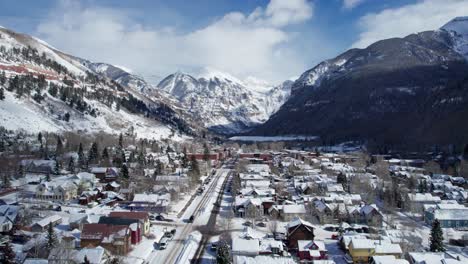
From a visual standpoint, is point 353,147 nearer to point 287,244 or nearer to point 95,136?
point 95,136

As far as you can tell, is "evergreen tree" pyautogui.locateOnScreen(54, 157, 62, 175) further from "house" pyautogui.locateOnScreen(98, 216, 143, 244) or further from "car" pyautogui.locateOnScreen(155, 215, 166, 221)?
"house" pyautogui.locateOnScreen(98, 216, 143, 244)

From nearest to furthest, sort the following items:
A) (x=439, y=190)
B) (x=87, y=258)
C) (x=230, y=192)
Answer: (x=87, y=258) → (x=439, y=190) → (x=230, y=192)

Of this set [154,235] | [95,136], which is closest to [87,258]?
[154,235]

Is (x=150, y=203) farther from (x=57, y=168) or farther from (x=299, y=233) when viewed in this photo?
(x=57, y=168)

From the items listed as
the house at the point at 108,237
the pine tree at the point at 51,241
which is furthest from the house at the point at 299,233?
the pine tree at the point at 51,241

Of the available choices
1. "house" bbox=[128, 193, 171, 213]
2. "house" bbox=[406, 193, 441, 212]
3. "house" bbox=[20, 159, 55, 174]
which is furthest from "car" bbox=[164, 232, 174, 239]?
"house" bbox=[20, 159, 55, 174]

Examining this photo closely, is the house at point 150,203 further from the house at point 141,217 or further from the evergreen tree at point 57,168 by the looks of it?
the evergreen tree at point 57,168

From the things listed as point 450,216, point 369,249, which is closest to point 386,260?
point 369,249
